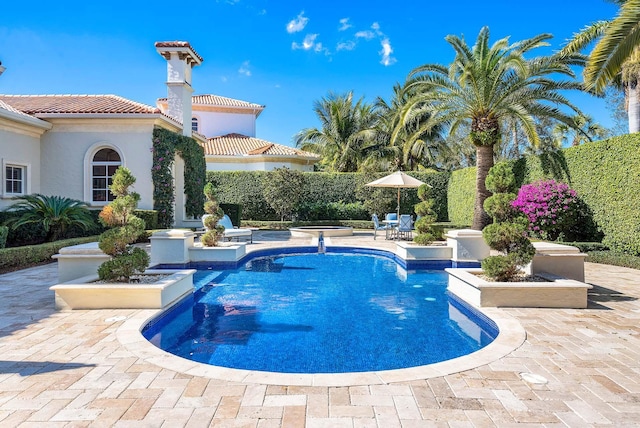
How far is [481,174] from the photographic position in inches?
627

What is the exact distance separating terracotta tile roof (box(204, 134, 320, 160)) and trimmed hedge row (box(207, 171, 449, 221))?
384 cm

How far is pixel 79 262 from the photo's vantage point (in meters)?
7.45

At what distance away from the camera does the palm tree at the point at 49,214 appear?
1258 cm

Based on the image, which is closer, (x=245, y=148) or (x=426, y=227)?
(x=426, y=227)

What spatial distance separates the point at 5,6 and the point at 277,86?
69.0 feet

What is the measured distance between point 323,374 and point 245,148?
1070 inches

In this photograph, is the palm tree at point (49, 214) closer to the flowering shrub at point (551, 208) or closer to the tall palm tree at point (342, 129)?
the flowering shrub at point (551, 208)

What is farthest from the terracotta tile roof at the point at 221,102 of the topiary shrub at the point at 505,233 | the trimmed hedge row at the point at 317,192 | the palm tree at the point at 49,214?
the topiary shrub at the point at 505,233

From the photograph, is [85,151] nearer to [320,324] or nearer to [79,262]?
[79,262]

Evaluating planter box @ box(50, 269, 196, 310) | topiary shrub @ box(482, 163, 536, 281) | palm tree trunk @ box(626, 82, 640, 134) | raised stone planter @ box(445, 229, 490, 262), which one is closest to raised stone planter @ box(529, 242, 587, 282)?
topiary shrub @ box(482, 163, 536, 281)

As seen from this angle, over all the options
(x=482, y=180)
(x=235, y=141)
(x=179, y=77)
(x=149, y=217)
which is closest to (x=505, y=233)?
(x=482, y=180)

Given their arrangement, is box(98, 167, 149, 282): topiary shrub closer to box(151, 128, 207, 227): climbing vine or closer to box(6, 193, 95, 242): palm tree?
box(6, 193, 95, 242): palm tree

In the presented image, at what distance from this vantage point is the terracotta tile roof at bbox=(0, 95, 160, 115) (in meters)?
15.9

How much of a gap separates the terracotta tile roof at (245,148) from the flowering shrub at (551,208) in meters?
17.9
